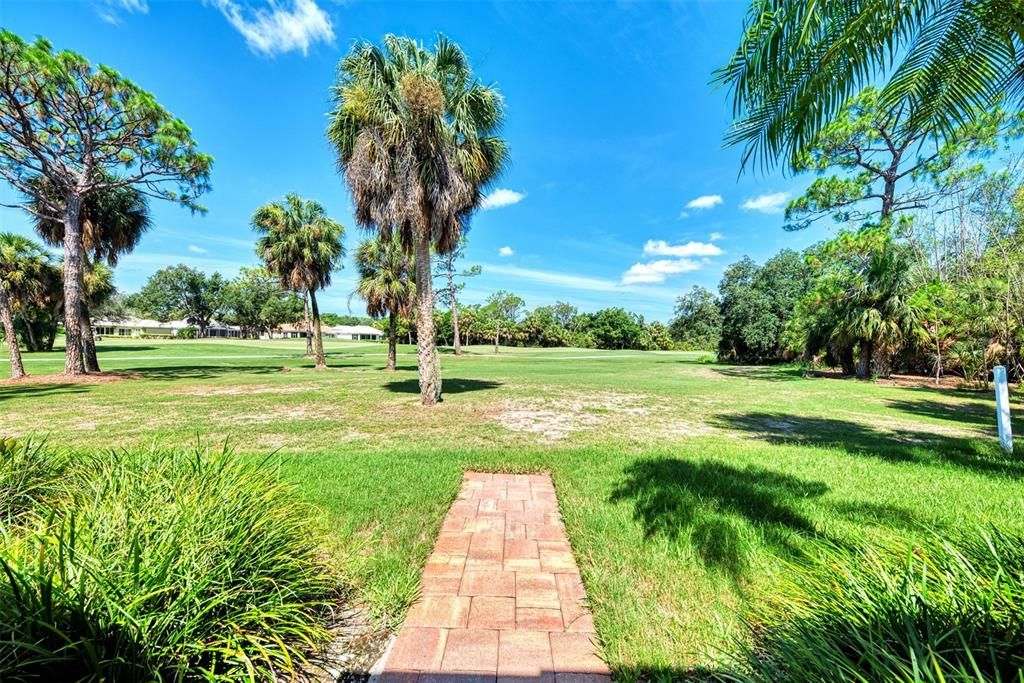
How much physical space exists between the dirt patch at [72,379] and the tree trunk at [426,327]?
41.7 feet

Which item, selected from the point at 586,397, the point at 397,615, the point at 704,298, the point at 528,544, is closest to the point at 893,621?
the point at 528,544

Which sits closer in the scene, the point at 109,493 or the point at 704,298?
the point at 109,493

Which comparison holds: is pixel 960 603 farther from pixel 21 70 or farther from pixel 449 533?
pixel 21 70

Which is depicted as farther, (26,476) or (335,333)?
(335,333)

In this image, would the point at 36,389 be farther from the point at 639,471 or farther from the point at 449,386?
the point at 639,471

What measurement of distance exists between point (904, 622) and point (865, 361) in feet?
67.1

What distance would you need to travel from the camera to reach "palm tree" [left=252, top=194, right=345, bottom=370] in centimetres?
1753

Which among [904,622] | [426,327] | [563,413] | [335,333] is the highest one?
[335,333]

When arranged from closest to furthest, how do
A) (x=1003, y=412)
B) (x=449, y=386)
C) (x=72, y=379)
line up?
→ (x=1003, y=412)
(x=72, y=379)
(x=449, y=386)

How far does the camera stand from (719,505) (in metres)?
3.68

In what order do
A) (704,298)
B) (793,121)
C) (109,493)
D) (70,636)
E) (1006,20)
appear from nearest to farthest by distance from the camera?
(70,636)
(1006,20)
(109,493)
(793,121)
(704,298)

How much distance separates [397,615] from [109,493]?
6.37 ft

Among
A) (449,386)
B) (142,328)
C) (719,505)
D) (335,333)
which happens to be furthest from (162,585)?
(142,328)

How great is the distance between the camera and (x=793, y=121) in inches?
→ 110
